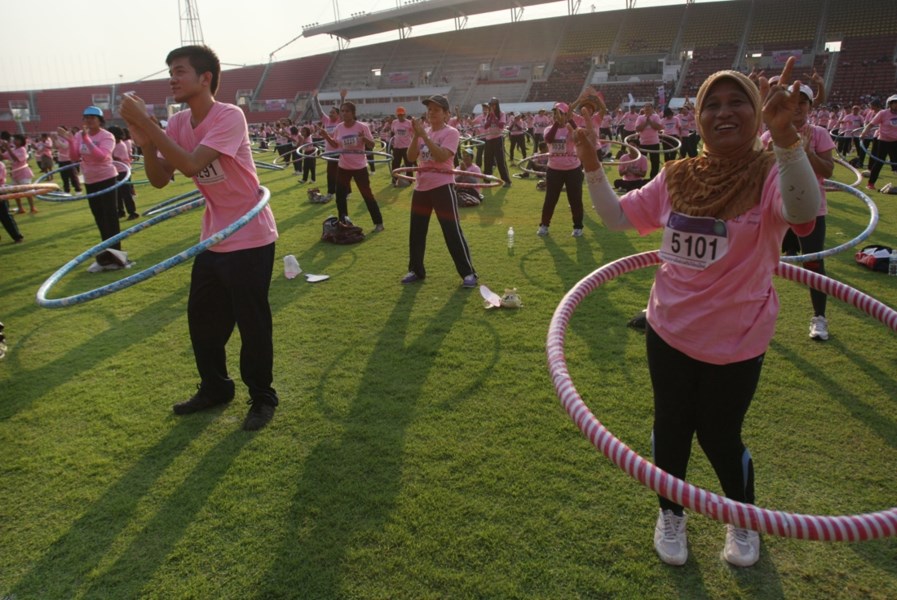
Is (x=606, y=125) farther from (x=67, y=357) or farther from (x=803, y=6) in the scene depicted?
(x=803, y=6)

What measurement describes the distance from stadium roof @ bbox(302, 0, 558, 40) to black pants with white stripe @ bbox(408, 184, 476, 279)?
171ft

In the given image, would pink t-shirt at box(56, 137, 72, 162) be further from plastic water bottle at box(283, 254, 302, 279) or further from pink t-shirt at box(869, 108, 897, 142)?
pink t-shirt at box(869, 108, 897, 142)

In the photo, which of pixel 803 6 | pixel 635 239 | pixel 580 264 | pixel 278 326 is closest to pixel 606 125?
pixel 635 239

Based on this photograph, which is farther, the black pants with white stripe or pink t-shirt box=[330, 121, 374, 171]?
pink t-shirt box=[330, 121, 374, 171]

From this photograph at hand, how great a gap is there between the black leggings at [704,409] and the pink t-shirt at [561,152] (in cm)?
754

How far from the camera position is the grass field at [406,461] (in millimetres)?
3023

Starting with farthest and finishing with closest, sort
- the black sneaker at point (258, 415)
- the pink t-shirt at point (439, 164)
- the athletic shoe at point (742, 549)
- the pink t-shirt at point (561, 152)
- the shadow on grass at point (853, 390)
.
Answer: the pink t-shirt at point (561, 152)
the pink t-shirt at point (439, 164)
the black sneaker at point (258, 415)
the shadow on grass at point (853, 390)
the athletic shoe at point (742, 549)

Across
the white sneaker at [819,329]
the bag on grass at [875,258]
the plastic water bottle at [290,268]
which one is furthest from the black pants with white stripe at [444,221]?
the bag on grass at [875,258]

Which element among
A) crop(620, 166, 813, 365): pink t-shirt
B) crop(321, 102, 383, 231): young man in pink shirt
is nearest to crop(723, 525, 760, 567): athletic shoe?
crop(620, 166, 813, 365): pink t-shirt

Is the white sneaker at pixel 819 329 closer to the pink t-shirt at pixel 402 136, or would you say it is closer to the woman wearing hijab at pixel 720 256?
the woman wearing hijab at pixel 720 256

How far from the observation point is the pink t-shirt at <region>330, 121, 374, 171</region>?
11383 millimetres

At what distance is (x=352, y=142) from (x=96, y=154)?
15.2 feet

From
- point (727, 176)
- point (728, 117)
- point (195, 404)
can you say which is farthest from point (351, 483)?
point (728, 117)

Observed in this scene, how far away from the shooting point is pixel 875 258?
7754mm
